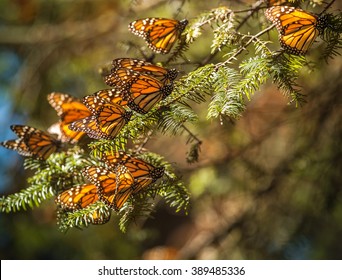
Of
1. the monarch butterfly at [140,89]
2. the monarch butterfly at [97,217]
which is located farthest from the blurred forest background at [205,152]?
the monarch butterfly at [97,217]

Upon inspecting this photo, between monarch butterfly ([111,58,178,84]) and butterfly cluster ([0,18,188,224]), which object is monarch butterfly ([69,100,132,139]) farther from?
monarch butterfly ([111,58,178,84])

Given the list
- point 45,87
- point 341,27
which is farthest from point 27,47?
point 341,27

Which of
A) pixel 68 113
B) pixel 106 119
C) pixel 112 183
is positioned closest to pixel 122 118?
pixel 106 119

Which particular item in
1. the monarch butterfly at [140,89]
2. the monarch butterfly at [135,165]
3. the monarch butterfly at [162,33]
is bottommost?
the monarch butterfly at [135,165]

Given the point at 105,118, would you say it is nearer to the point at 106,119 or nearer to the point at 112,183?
the point at 106,119

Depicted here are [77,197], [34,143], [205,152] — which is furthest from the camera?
[205,152]

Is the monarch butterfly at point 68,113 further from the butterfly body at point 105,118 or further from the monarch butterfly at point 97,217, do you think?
the monarch butterfly at point 97,217
